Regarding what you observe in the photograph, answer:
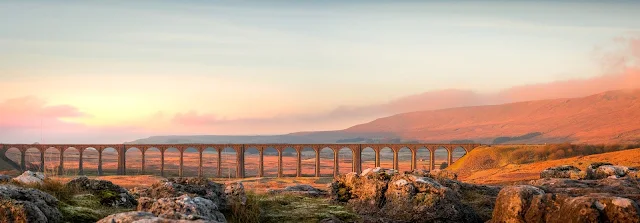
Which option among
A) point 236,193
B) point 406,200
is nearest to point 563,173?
point 406,200

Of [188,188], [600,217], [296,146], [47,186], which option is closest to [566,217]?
[600,217]

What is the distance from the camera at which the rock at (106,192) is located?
16.6 m

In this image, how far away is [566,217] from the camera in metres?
12.9

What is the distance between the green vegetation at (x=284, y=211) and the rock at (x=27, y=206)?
3997mm

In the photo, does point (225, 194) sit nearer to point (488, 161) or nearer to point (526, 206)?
point (526, 206)

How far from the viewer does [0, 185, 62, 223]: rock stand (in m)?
12.1

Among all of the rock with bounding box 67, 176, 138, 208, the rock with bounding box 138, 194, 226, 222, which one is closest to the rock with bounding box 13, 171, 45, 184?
the rock with bounding box 67, 176, 138, 208

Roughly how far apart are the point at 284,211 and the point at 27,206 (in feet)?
21.6

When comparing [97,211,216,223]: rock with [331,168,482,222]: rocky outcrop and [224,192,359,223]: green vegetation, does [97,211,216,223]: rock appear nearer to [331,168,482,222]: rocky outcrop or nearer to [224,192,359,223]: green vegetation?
[224,192,359,223]: green vegetation

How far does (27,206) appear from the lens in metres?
12.4

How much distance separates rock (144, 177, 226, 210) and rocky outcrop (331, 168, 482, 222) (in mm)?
3813

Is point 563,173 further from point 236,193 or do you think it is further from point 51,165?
point 51,165

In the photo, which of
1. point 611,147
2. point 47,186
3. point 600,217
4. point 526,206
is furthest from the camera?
point 611,147

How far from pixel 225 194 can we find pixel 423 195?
201 inches
